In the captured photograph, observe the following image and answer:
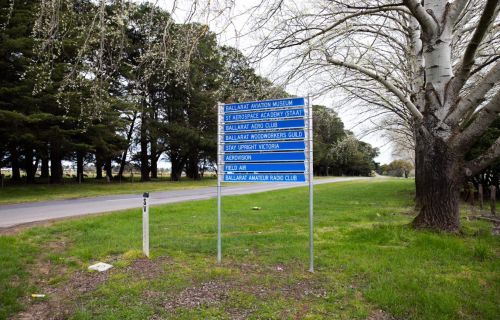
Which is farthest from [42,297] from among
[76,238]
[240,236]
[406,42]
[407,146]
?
[407,146]

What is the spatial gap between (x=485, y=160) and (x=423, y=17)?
10.5 feet

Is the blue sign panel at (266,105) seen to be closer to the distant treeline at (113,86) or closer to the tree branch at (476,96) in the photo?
the distant treeline at (113,86)

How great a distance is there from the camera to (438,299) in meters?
4.20

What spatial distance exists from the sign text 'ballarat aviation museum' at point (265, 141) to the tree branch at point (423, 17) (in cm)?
375

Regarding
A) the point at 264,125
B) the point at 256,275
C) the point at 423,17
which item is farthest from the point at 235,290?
the point at 423,17

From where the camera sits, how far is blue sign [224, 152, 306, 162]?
18.7 ft

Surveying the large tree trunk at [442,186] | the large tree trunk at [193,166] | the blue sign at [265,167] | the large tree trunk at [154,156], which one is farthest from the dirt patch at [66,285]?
the large tree trunk at [193,166]

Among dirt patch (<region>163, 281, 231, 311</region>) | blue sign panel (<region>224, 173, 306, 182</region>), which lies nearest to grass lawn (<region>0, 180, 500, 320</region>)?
dirt patch (<region>163, 281, 231, 311</region>)

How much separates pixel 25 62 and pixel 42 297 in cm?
1860

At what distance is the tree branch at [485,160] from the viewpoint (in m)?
6.94

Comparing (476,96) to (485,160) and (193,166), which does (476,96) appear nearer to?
(485,160)

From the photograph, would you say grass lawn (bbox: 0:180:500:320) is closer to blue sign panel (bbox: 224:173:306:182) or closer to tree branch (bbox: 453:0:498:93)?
blue sign panel (bbox: 224:173:306:182)

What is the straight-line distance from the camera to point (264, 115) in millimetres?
6031

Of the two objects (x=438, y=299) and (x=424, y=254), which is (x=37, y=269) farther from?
(x=424, y=254)
